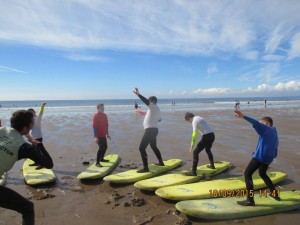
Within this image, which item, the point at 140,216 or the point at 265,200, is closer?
the point at 140,216

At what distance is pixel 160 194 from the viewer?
543cm

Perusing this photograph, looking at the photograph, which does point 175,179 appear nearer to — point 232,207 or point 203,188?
point 203,188

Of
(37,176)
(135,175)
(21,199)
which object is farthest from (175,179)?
(21,199)

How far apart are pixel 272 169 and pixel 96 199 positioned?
509cm

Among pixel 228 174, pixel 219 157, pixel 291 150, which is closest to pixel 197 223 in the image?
pixel 228 174

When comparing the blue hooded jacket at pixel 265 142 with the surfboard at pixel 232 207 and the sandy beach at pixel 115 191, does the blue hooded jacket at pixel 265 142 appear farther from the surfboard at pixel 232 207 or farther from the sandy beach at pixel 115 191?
the sandy beach at pixel 115 191

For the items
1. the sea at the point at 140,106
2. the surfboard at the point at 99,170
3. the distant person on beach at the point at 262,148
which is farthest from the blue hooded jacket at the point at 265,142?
the sea at the point at 140,106

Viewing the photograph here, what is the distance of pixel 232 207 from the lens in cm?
489

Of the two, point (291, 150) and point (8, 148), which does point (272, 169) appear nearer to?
point (291, 150)

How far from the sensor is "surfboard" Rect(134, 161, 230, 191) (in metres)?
6.03

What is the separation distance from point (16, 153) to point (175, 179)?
4.33m

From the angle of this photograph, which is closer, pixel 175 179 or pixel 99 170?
pixel 175 179

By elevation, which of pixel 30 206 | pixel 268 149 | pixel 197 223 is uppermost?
pixel 268 149

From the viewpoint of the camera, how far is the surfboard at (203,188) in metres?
5.42
